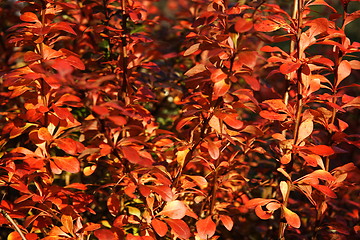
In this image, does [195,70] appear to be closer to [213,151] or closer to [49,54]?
[213,151]

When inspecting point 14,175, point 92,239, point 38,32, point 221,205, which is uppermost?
point 38,32

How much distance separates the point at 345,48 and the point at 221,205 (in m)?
0.82

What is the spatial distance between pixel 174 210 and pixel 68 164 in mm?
413

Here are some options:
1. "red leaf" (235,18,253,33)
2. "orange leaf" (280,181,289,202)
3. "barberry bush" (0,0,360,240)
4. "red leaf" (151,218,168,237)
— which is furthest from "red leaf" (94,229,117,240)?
"red leaf" (235,18,253,33)

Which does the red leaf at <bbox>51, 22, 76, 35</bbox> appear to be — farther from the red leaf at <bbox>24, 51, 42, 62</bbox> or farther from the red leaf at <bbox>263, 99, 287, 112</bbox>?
the red leaf at <bbox>263, 99, 287, 112</bbox>

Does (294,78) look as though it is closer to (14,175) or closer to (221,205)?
(221,205)

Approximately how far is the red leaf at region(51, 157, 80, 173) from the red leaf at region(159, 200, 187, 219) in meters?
0.34

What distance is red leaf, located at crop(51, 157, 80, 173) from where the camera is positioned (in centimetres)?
135

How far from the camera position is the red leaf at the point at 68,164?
1.35m

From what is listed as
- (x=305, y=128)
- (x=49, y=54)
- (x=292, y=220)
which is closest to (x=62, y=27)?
(x=49, y=54)

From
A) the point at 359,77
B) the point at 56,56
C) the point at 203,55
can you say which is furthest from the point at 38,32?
the point at 359,77

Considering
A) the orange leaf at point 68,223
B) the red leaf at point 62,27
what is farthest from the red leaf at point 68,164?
the red leaf at point 62,27

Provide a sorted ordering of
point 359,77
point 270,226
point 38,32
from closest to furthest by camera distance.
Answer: point 38,32
point 270,226
point 359,77

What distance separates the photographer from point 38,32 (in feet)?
4.19
